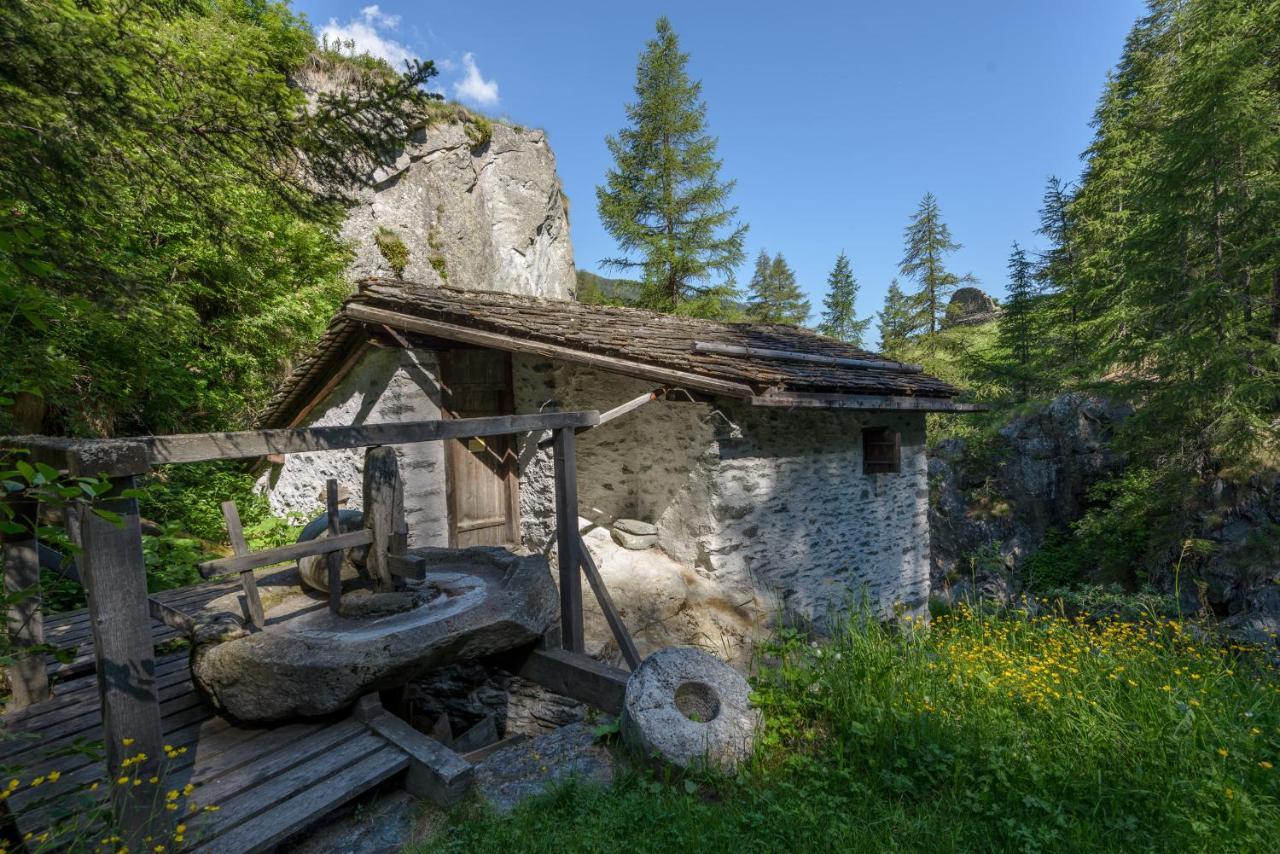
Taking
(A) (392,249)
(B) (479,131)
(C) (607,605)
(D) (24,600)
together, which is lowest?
(C) (607,605)

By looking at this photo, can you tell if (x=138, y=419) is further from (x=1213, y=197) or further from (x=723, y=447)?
(x=1213, y=197)

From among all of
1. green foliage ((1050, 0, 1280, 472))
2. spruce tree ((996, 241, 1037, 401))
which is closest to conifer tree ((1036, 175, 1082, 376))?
spruce tree ((996, 241, 1037, 401))

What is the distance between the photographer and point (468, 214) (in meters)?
16.4

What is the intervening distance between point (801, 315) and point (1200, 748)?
88.0 ft

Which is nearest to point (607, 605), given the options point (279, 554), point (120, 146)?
point (279, 554)

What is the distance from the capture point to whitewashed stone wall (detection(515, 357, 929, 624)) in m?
5.53

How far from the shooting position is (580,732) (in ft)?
11.0

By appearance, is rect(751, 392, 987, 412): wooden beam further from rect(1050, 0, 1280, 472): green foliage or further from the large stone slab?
rect(1050, 0, 1280, 472): green foliage

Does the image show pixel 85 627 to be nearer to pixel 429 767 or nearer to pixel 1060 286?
pixel 429 767

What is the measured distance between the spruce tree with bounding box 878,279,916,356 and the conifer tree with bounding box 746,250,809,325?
4.28m

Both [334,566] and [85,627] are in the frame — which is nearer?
[334,566]

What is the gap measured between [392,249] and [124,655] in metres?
13.8

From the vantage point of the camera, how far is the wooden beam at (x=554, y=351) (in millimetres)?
4926

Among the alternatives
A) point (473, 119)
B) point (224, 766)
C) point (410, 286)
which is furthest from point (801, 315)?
point (224, 766)
